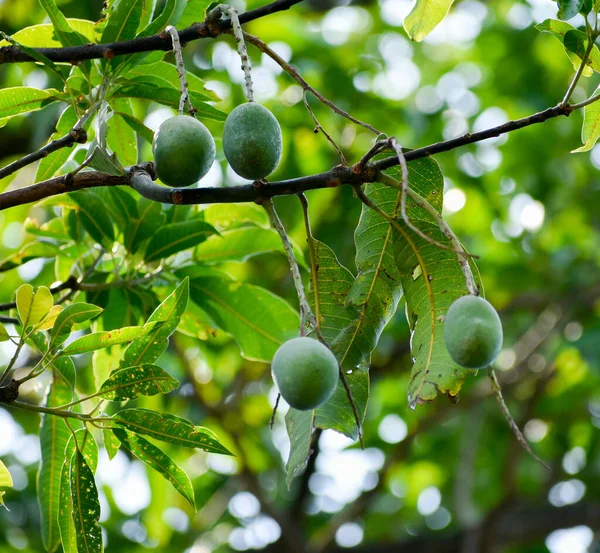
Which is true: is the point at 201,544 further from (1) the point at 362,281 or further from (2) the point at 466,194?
(1) the point at 362,281

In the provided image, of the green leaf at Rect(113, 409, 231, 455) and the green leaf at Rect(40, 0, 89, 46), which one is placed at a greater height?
the green leaf at Rect(40, 0, 89, 46)

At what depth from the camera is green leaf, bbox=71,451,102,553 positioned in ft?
4.05

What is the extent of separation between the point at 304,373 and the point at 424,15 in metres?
0.70

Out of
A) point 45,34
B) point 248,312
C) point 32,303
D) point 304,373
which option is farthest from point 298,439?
point 45,34

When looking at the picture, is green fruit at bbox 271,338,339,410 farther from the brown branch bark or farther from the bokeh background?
the bokeh background

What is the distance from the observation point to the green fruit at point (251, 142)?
976 mm

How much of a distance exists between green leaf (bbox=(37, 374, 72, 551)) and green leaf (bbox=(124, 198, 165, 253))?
359 mm

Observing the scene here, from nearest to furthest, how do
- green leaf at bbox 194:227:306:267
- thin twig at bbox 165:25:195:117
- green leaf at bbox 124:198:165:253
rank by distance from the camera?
thin twig at bbox 165:25:195:117 < green leaf at bbox 124:198:165:253 < green leaf at bbox 194:227:306:267

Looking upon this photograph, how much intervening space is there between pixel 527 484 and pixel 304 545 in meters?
1.91

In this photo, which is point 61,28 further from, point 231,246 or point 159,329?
point 231,246

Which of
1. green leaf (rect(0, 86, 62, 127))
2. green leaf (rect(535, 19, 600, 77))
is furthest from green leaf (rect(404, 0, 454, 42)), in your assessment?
green leaf (rect(0, 86, 62, 127))

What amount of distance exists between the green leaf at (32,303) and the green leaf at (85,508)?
21 centimetres

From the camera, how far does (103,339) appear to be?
1.25m

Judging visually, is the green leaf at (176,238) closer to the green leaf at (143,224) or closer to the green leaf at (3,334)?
the green leaf at (143,224)
